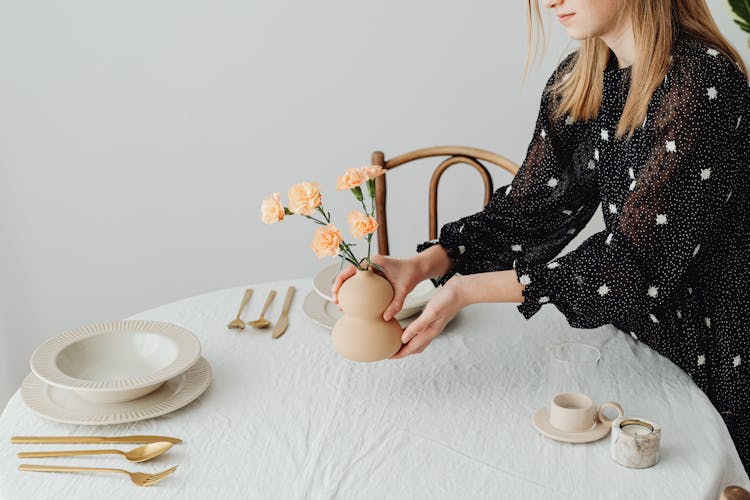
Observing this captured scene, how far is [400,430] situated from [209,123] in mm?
1620

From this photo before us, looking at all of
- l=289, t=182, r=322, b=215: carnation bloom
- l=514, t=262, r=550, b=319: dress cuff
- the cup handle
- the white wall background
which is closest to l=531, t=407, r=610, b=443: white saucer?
the cup handle

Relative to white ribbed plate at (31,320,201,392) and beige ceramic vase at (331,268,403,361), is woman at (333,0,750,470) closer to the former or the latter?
beige ceramic vase at (331,268,403,361)

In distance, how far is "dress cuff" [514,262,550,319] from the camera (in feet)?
4.57

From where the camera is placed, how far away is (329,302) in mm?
1716

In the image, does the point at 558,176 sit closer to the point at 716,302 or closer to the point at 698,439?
the point at 716,302

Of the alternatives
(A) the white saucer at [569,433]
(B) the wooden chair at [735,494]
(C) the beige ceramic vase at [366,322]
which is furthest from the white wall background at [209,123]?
(B) the wooden chair at [735,494]

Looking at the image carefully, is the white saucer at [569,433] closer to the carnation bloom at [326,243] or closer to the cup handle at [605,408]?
the cup handle at [605,408]

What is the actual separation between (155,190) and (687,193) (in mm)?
1791

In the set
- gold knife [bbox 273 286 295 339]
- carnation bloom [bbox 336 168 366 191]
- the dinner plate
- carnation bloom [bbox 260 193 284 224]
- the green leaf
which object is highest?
carnation bloom [bbox 336 168 366 191]

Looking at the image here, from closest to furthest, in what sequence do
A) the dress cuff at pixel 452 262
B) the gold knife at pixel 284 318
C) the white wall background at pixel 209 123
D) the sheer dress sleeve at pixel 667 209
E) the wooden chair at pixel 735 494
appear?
the wooden chair at pixel 735 494
the sheer dress sleeve at pixel 667 209
the gold knife at pixel 284 318
the dress cuff at pixel 452 262
the white wall background at pixel 209 123

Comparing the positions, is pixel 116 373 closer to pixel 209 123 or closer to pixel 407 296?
pixel 407 296

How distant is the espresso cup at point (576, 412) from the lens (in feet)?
4.03

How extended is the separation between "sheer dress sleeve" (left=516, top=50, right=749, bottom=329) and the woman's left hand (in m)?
0.12

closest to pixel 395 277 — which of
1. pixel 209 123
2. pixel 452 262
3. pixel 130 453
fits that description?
pixel 452 262
